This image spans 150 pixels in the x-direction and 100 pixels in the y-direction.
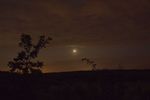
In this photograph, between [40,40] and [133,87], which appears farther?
[40,40]

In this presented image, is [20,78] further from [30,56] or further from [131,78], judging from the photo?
[30,56]

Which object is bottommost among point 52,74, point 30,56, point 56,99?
point 56,99

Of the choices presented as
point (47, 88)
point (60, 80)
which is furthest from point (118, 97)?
point (60, 80)

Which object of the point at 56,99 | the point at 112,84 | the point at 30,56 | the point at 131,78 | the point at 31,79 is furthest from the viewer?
the point at 30,56

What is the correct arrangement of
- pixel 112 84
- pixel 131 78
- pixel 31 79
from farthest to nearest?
1. pixel 131 78
2. pixel 31 79
3. pixel 112 84

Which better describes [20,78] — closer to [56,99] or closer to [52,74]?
[52,74]

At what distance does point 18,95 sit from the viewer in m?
33.0

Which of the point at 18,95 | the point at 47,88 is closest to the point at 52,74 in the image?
the point at 47,88

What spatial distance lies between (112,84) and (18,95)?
7854mm

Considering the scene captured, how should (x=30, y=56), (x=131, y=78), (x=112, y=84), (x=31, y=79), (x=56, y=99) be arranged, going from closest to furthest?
(x=56, y=99) → (x=112, y=84) → (x=31, y=79) → (x=131, y=78) → (x=30, y=56)

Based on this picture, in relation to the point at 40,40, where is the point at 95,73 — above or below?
below

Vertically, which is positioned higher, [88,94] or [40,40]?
[40,40]

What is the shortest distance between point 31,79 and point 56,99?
298 inches

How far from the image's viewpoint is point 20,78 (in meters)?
38.7
